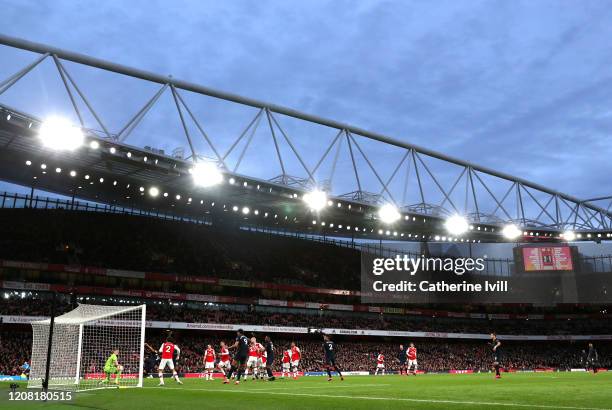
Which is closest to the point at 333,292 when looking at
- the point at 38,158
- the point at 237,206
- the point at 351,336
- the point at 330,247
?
the point at 351,336

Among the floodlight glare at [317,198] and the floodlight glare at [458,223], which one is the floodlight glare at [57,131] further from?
the floodlight glare at [458,223]

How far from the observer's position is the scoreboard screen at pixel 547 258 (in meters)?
58.1

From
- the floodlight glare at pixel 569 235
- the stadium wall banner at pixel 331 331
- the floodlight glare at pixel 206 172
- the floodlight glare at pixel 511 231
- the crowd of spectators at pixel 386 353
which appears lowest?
the crowd of spectators at pixel 386 353

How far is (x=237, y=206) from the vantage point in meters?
58.8

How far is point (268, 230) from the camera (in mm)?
71500

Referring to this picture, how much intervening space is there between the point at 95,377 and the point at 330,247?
50992 mm

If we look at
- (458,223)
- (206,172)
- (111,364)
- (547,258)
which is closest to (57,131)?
(206,172)

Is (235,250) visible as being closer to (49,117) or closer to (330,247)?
(330,247)

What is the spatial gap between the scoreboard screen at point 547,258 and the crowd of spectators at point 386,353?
12.2 metres

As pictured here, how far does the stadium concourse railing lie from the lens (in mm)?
59969

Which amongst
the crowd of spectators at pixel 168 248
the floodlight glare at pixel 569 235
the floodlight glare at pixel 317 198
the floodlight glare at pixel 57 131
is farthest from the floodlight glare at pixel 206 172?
the floodlight glare at pixel 569 235

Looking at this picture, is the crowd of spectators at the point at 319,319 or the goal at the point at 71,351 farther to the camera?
the crowd of spectators at the point at 319,319

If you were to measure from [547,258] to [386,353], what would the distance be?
20666 millimetres

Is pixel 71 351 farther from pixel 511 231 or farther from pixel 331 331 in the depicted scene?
pixel 511 231
